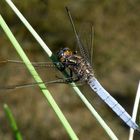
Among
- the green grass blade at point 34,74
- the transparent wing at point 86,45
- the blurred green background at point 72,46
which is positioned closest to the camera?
the green grass blade at point 34,74

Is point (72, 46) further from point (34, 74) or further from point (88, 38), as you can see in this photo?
point (34, 74)

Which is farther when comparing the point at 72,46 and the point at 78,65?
the point at 72,46

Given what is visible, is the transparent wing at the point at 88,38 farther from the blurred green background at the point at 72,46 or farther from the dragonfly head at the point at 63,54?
the blurred green background at the point at 72,46

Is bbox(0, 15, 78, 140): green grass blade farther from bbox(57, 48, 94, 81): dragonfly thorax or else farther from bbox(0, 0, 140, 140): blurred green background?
bbox(0, 0, 140, 140): blurred green background

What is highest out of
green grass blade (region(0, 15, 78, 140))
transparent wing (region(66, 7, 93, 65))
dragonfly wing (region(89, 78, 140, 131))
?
transparent wing (region(66, 7, 93, 65))

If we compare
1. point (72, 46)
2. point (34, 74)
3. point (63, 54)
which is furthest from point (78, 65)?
point (72, 46)

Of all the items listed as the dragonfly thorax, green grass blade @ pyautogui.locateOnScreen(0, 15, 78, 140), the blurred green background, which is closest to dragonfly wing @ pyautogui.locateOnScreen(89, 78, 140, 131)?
the dragonfly thorax

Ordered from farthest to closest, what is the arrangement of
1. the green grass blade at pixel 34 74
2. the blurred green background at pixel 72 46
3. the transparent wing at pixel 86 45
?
the blurred green background at pixel 72 46
the transparent wing at pixel 86 45
the green grass blade at pixel 34 74

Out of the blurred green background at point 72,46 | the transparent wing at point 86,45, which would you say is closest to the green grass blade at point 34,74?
the transparent wing at point 86,45
